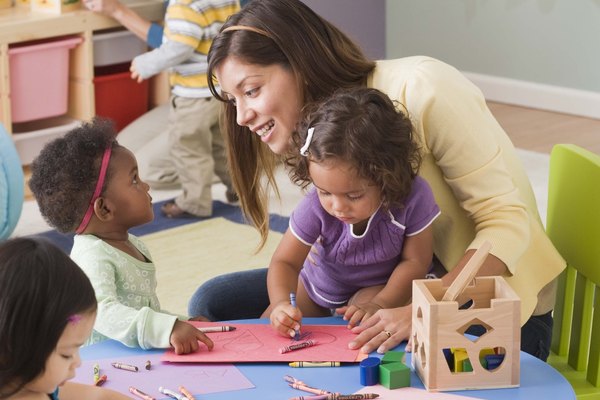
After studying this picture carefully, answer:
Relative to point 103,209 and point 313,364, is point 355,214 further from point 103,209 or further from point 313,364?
point 103,209

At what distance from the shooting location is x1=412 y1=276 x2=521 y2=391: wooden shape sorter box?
4.54ft

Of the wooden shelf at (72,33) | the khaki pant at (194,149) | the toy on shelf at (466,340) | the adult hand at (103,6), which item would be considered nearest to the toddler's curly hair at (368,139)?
the toy on shelf at (466,340)

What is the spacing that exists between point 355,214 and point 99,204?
0.43 meters

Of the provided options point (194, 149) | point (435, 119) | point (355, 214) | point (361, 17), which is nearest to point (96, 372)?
point (355, 214)

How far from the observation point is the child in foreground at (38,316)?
112cm

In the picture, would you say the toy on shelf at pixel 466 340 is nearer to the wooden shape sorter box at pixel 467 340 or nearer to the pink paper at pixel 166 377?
the wooden shape sorter box at pixel 467 340


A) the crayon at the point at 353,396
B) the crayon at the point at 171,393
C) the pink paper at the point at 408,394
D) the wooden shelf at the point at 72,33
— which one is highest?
the crayon at the point at 353,396

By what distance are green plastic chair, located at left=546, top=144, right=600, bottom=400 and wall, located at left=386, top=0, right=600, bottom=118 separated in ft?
10.9

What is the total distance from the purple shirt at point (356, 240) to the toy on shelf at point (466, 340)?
286 millimetres

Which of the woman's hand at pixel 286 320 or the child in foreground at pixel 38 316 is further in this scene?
the woman's hand at pixel 286 320

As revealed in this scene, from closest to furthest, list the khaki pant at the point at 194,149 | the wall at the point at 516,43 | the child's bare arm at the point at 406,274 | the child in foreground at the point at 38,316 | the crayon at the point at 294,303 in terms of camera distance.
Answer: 1. the child in foreground at the point at 38,316
2. the crayon at the point at 294,303
3. the child's bare arm at the point at 406,274
4. the khaki pant at the point at 194,149
5. the wall at the point at 516,43

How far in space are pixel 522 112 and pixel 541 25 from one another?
430 mm

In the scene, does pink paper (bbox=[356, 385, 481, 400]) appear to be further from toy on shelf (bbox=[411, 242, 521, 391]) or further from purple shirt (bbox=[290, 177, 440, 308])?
purple shirt (bbox=[290, 177, 440, 308])

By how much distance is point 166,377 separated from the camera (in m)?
1.46
